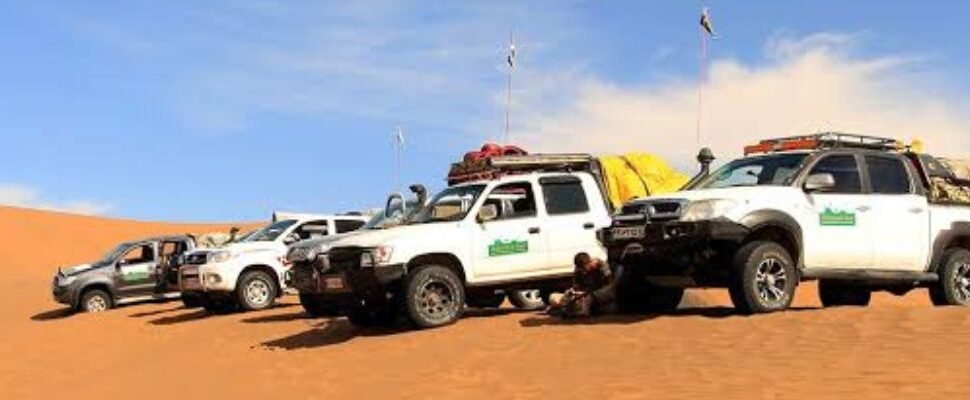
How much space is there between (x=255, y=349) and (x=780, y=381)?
315 inches

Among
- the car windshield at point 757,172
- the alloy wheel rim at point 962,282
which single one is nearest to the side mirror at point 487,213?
the car windshield at point 757,172

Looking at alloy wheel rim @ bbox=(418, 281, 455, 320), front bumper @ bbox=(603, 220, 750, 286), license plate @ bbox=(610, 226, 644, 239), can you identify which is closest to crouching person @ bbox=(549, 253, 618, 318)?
license plate @ bbox=(610, 226, 644, 239)

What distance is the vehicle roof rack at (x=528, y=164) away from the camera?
52.6 ft

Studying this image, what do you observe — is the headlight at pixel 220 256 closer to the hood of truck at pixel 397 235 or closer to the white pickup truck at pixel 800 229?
the hood of truck at pixel 397 235

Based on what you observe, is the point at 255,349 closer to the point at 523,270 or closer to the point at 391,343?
the point at 391,343

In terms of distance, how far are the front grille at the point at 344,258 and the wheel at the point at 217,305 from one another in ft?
22.5

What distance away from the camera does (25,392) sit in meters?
14.9

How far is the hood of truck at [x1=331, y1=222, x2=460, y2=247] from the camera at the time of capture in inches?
560

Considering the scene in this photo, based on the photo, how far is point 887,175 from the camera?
13836mm

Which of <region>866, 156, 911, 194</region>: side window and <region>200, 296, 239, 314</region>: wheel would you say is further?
<region>200, 296, 239, 314</region>: wheel

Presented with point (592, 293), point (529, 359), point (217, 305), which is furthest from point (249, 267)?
point (529, 359)

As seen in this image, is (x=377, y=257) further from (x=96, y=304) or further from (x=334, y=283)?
(x=96, y=304)

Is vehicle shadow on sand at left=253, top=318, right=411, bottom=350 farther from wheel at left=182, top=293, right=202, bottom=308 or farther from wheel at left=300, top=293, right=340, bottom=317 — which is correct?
wheel at left=182, top=293, right=202, bottom=308

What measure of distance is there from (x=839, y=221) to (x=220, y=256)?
11175mm
